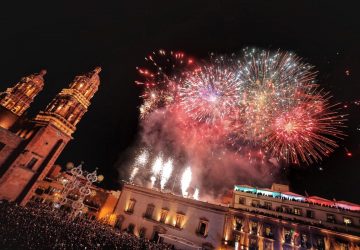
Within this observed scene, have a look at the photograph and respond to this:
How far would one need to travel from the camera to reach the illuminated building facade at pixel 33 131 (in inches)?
1184

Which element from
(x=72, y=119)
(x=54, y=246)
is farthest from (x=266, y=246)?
(x=72, y=119)

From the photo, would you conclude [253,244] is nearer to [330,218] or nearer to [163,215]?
[330,218]

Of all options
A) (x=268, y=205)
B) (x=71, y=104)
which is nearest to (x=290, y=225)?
(x=268, y=205)

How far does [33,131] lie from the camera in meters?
33.7

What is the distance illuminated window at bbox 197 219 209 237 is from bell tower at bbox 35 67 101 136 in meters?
26.1

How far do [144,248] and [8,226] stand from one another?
11304mm

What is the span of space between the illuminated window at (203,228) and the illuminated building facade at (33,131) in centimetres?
2458

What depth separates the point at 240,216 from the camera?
31.3 meters

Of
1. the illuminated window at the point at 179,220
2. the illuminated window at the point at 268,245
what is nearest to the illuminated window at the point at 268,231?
the illuminated window at the point at 268,245

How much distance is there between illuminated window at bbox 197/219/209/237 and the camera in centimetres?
2938

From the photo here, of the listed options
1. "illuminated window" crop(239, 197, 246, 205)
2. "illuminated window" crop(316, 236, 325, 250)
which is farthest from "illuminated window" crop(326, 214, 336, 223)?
"illuminated window" crop(239, 197, 246, 205)

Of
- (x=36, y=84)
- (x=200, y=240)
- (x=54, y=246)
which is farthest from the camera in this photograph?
(x=36, y=84)

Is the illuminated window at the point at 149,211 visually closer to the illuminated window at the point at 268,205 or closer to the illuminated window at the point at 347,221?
the illuminated window at the point at 268,205

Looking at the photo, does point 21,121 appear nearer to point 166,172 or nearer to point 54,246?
point 166,172
